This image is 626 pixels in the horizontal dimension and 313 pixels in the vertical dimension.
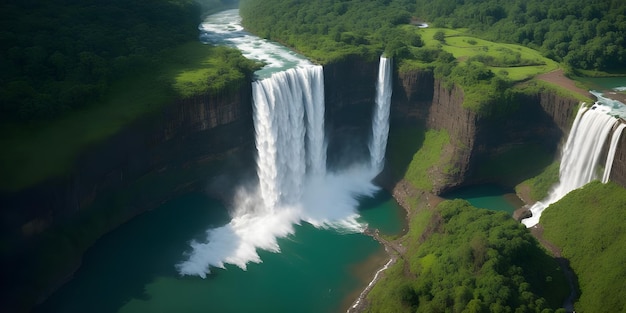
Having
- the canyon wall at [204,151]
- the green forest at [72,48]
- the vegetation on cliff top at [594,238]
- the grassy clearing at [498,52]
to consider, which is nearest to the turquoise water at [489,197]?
the canyon wall at [204,151]

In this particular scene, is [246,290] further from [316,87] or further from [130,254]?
[316,87]

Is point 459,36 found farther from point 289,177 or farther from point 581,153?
point 289,177

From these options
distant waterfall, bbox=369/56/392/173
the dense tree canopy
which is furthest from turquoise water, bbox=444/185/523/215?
the dense tree canopy

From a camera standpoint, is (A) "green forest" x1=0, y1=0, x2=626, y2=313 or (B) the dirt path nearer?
(A) "green forest" x1=0, y1=0, x2=626, y2=313

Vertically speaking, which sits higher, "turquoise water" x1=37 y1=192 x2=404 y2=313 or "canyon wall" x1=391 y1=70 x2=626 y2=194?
"canyon wall" x1=391 y1=70 x2=626 y2=194

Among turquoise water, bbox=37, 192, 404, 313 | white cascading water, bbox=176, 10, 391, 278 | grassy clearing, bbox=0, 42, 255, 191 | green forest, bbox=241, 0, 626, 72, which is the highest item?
green forest, bbox=241, 0, 626, 72

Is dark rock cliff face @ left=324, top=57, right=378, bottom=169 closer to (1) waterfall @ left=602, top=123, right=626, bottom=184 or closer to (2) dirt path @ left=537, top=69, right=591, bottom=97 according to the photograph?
(2) dirt path @ left=537, top=69, right=591, bottom=97
